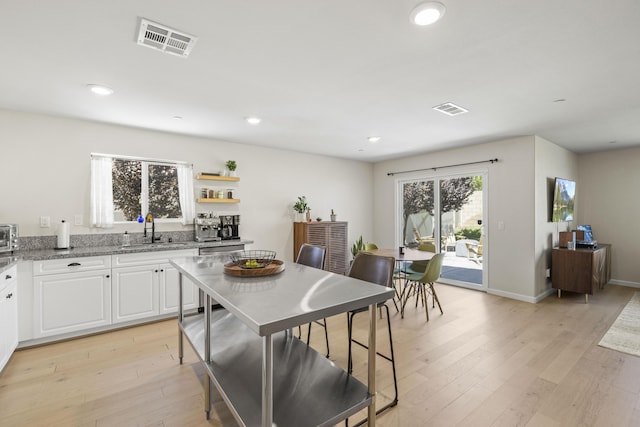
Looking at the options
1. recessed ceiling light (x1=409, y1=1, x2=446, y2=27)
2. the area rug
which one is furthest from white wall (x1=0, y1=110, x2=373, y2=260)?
the area rug

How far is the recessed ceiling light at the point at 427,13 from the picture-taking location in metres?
1.59

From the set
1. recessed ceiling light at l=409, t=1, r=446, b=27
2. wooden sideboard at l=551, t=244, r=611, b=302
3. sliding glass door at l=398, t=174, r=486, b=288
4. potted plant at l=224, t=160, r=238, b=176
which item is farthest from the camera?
sliding glass door at l=398, t=174, r=486, b=288

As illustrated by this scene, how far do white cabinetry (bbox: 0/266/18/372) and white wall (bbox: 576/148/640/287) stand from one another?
8462mm

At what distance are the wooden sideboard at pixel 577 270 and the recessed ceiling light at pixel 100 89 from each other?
241 inches

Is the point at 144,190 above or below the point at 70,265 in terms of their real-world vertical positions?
above

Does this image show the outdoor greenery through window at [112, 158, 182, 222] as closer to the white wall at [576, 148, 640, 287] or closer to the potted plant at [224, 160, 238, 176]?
Result: the potted plant at [224, 160, 238, 176]

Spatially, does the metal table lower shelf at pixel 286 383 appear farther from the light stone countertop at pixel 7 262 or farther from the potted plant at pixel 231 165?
the potted plant at pixel 231 165

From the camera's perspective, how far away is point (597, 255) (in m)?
4.36

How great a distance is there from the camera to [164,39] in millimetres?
1912

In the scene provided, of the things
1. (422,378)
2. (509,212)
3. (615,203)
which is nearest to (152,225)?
(422,378)

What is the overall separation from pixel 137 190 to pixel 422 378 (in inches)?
156

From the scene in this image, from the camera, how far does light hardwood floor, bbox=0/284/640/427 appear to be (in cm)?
194

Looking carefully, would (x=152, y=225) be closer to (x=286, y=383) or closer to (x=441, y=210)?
(x=286, y=383)

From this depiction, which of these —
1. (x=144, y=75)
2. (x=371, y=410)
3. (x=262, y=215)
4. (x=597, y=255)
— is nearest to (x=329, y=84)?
(x=144, y=75)
